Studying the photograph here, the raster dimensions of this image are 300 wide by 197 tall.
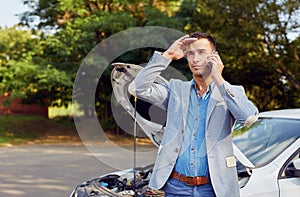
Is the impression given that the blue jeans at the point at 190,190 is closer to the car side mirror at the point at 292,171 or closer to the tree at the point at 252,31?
the car side mirror at the point at 292,171

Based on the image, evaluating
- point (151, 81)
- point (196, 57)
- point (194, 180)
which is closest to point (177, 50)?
point (196, 57)

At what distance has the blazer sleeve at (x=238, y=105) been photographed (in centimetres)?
221

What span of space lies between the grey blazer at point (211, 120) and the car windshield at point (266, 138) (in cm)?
116

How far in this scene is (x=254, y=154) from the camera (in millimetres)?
3613

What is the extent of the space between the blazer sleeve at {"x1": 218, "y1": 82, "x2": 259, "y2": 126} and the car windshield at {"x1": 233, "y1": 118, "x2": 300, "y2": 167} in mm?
1251

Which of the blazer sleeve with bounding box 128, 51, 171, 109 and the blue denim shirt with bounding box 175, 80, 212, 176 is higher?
the blazer sleeve with bounding box 128, 51, 171, 109

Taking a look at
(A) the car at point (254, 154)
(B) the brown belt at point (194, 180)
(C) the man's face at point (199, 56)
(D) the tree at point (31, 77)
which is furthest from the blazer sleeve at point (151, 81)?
(D) the tree at point (31, 77)

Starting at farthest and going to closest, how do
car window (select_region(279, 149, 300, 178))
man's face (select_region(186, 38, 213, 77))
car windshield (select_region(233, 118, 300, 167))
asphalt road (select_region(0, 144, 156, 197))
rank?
1. asphalt road (select_region(0, 144, 156, 197))
2. car windshield (select_region(233, 118, 300, 167))
3. car window (select_region(279, 149, 300, 178))
4. man's face (select_region(186, 38, 213, 77))

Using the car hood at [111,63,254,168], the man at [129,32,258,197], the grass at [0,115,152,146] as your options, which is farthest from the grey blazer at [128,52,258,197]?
the grass at [0,115,152,146]

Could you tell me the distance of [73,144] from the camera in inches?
616

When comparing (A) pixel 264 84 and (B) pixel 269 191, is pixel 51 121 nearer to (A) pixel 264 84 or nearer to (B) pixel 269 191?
(A) pixel 264 84

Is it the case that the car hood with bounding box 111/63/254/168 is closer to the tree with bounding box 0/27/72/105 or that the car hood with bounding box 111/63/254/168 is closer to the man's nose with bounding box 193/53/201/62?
the man's nose with bounding box 193/53/201/62

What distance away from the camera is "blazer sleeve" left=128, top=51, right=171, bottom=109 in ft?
7.88

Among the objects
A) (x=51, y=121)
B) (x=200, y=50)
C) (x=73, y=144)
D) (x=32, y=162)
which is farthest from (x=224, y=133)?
(x=51, y=121)
